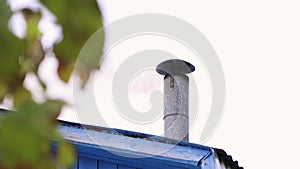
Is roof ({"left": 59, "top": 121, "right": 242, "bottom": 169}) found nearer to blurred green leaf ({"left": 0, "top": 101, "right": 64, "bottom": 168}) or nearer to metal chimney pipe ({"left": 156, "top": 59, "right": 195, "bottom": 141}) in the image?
metal chimney pipe ({"left": 156, "top": 59, "right": 195, "bottom": 141})

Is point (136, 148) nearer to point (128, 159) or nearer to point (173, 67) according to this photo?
point (128, 159)

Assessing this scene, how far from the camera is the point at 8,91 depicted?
935 millimetres

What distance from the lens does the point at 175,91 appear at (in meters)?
8.05

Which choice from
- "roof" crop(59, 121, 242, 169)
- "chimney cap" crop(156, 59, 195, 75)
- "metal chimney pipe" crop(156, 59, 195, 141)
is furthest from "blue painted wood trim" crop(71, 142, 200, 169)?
"chimney cap" crop(156, 59, 195, 75)

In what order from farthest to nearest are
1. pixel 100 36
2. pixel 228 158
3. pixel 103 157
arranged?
1. pixel 228 158
2. pixel 103 157
3. pixel 100 36

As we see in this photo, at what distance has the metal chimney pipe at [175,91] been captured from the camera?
7867mm

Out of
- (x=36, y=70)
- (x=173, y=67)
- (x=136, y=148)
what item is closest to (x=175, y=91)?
(x=173, y=67)

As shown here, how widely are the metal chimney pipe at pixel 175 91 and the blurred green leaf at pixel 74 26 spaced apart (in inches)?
266

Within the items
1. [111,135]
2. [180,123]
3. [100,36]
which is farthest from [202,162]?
[100,36]

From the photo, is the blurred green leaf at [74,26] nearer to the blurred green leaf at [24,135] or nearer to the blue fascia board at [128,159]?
the blurred green leaf at [24,135]

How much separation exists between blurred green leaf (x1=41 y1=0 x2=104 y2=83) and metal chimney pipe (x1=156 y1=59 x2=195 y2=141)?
6.76 metres

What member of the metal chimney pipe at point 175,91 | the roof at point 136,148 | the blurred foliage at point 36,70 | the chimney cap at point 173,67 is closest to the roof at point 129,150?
the roof at point 136,148

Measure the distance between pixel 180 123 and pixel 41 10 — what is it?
6.69 metres

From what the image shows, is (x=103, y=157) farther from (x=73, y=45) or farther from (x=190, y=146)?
(x=73, y=45)
